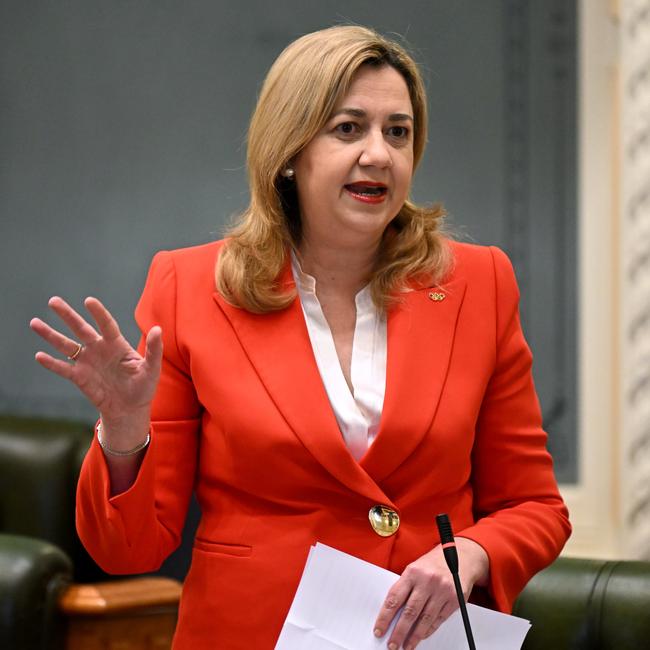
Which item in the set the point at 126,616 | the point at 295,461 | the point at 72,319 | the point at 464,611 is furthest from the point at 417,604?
the point at 126,616

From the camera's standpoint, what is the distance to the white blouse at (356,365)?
1.67 m

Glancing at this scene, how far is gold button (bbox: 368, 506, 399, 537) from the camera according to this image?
1.62 metres

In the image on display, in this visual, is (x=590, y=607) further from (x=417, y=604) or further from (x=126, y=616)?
(x=126, y=616)

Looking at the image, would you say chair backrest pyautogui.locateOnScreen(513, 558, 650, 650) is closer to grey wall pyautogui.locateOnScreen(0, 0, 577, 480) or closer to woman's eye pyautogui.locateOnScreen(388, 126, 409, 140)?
woman's eye pyautogui.locateOnScreen(388, 126, 409, 140)

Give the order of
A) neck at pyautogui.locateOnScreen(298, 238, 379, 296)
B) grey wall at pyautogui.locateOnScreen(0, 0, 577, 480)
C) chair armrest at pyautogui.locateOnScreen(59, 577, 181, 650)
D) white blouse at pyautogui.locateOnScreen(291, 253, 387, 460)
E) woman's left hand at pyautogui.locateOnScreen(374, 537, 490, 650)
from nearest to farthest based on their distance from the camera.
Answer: woman's left hand at pyautogui.locateOnScreen(374, 537, 490, 650) < white blouse at pyautogui.locateOnScreen(291, 253, 387, 460) < neck at pyautogui.locateOnScreen(298, 238, 379, 296) < chair armrest at pyautogui.locateOnScreen(59, 577, 181, 650) < grey wall at pyautogui.locateOnScreen(0, 0, 577, 480)

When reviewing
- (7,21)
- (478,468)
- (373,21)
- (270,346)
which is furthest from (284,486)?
(7,21)

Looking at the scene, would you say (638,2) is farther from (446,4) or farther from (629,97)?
(446,4)

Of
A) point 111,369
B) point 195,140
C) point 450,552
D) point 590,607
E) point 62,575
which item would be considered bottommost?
point 62,575

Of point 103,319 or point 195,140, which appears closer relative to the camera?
point 103,319

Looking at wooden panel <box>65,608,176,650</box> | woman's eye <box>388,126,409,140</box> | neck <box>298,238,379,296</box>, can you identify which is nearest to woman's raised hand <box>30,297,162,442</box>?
neck <box>298,238,379,296</box>

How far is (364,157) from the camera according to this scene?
1687 mm

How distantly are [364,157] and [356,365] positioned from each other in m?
0.31


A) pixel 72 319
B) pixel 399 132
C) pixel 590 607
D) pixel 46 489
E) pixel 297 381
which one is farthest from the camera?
pixel 46 489

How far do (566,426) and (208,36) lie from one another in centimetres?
168
